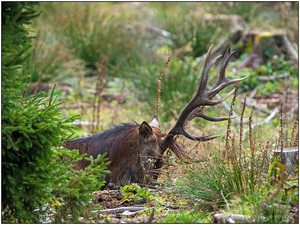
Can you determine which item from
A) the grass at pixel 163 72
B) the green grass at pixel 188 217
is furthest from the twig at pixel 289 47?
the green grass at pixel 188 217

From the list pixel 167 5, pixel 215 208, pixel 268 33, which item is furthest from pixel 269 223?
pixel 167 5

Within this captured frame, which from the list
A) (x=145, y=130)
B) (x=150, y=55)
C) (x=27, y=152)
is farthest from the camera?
(x=150, y=55)

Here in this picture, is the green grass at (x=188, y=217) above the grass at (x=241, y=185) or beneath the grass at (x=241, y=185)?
beneath

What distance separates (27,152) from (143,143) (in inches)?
94.7

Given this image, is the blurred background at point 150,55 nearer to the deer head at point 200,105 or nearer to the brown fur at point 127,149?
the brown fur at point 127,149

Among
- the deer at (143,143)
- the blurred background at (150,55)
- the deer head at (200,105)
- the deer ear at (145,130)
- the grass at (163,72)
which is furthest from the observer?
the blurred background at (150,55)

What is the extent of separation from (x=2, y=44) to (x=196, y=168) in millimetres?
1971

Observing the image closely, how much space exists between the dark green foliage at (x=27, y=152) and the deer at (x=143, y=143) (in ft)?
5.63

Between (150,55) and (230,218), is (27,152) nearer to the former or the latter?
(230,218)

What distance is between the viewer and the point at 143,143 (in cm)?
748

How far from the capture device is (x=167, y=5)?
2127 cm

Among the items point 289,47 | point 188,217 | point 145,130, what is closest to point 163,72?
point 145,130

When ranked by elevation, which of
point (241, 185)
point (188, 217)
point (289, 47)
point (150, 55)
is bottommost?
point (188, 217)

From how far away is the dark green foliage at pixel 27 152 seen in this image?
5098 mm
